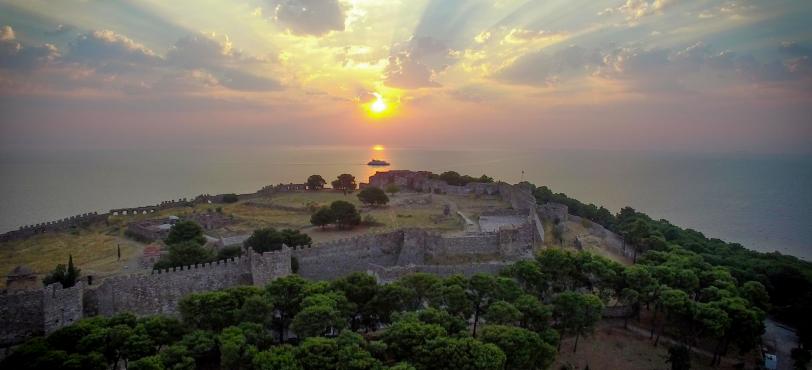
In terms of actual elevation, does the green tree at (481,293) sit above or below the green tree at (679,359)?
above

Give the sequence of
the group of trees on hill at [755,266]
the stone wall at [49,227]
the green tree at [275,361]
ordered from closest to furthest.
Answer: the green tree at [275,361], the group of trees on hill at [755,266], the stone wall at [49,227]

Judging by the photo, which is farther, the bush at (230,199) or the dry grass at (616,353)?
the bush at (230,199)

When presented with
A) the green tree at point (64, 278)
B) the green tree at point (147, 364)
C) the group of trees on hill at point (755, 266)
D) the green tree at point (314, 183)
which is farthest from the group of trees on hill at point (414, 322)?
the green tree at point (314, 183)

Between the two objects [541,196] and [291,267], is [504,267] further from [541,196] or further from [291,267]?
[541,196]

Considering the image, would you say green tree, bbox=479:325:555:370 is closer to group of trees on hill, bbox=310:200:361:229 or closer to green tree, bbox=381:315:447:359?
green tree, bbox=381:315:447:359

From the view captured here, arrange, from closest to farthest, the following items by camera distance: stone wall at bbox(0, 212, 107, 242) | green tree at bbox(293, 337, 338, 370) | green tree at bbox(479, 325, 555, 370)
→ green tree at bbox(293, 337, 338, 370)
green tree at bbox(479, 325, 555, 370)
stone wall at bbox(0, 212, 107, 242)

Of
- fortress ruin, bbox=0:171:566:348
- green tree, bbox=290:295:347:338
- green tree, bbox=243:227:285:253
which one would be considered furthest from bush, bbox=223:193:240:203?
green tree, bbox=290:295:347:338

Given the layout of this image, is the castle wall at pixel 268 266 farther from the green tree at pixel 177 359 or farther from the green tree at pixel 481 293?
the green tree at pixel 481 293
